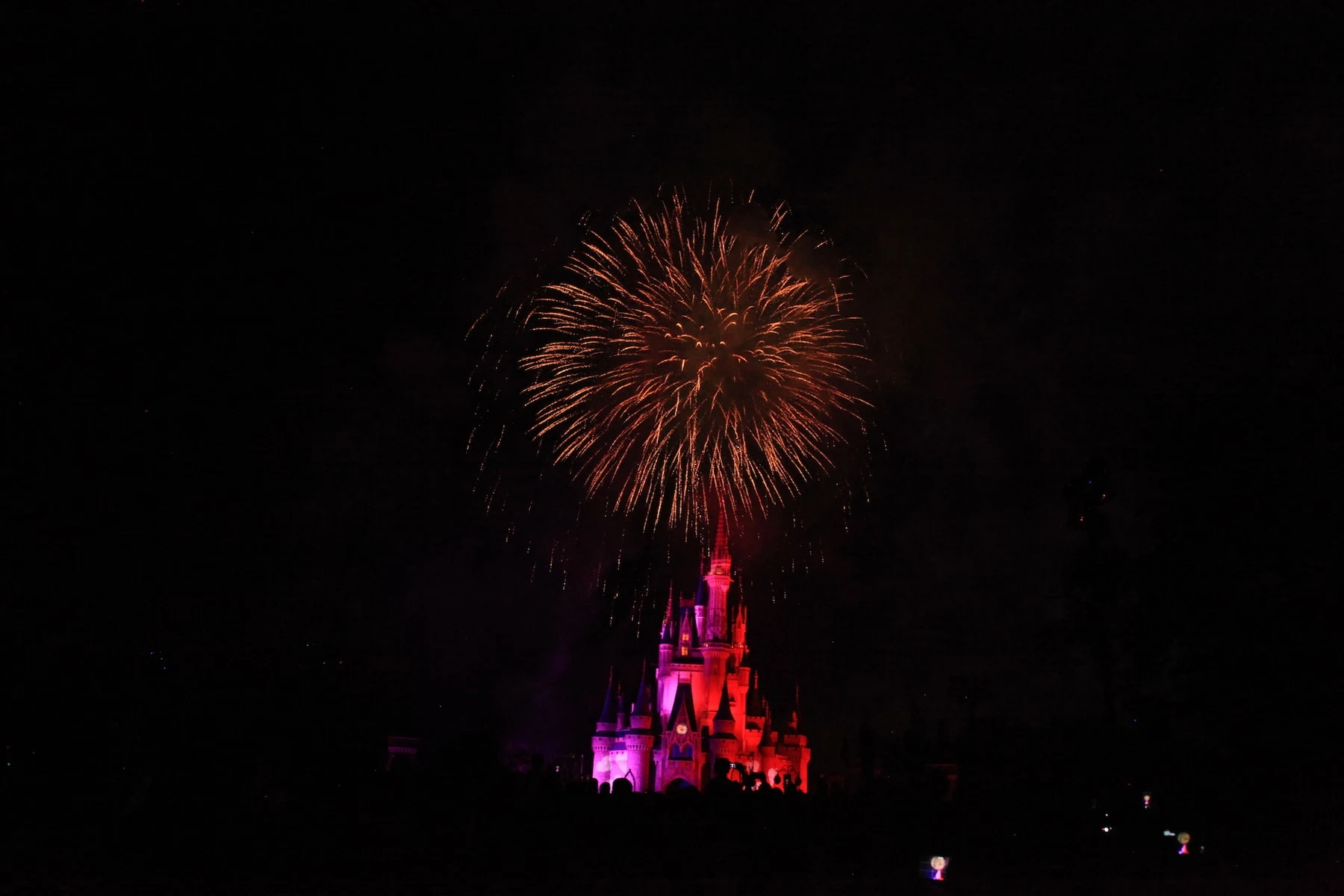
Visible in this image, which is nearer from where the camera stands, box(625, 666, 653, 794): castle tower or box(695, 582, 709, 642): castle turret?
box(625, 666, 653, 794): castle tower

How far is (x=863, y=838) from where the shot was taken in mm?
14672

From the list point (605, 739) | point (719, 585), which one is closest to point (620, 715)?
point (605, 739)

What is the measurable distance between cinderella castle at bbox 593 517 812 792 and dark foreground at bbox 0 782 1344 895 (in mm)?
45551

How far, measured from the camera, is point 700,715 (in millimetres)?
69438

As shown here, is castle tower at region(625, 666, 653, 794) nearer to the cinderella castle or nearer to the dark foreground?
the cinderella castle

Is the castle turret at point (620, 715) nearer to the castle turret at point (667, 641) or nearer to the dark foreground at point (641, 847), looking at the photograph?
the castle turret at point (667, 641)

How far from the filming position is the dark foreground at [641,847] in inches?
478

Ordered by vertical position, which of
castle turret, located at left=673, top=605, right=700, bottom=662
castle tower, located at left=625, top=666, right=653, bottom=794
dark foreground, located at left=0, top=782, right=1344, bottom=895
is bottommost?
dark foreground, located at left=0, top=782, right=1344, bottom=895

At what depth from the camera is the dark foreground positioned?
1214cm

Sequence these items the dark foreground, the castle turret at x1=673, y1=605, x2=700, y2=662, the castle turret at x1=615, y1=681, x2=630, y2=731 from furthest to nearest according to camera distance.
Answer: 1. the castle turret at x1=673, y1=605, x2=700, y2=662
2. the castle turret at x1=615, y1=681, x2=630, y2=731
3. the dark foreground

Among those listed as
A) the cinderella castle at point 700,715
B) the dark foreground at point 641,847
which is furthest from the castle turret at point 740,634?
the dark foreground at point 641,847

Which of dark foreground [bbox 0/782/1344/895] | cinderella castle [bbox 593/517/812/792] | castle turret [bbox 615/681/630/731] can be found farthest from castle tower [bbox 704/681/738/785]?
dark foreground [bbox 0/782/1344/895]

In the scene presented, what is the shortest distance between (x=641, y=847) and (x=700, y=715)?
57.4 metres

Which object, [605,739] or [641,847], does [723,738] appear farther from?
[641,847]
